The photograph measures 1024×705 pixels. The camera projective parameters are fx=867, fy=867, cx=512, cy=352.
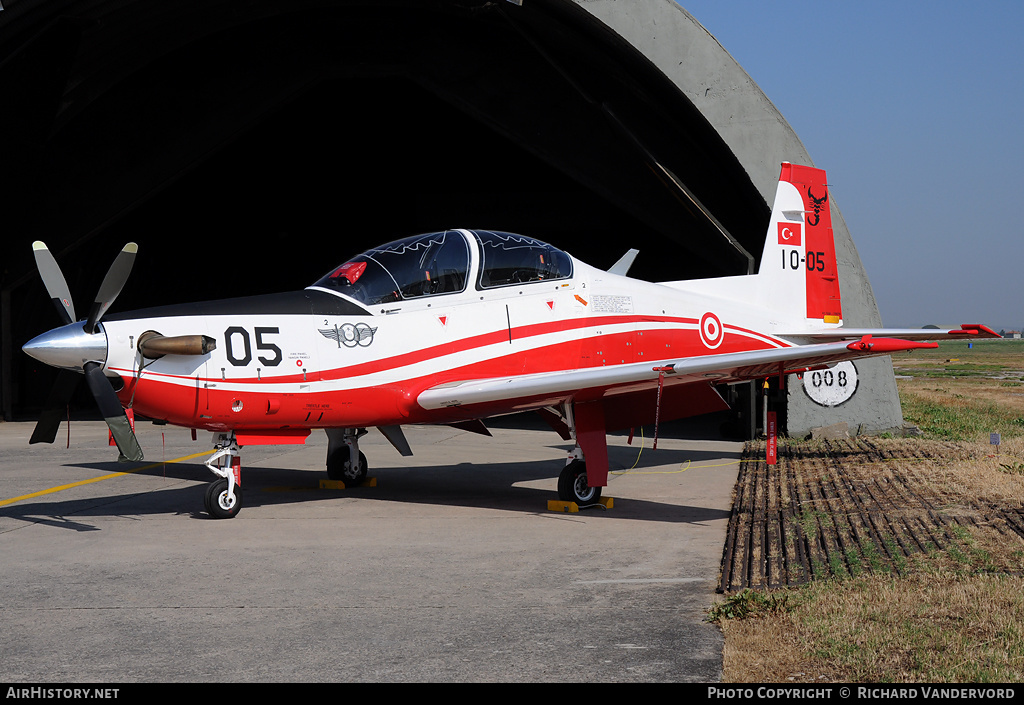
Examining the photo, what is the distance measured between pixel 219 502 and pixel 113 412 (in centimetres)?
158

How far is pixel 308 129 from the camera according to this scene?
917 inches

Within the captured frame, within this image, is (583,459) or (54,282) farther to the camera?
(583,459)

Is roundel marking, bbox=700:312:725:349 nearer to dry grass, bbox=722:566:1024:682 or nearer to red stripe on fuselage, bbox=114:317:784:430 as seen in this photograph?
red stripe on fuselage, bbox=114:317:784:430

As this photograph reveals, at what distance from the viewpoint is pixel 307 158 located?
977 inches

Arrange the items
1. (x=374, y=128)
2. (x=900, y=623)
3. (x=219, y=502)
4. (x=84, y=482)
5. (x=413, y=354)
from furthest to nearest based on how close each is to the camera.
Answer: (x=374, y=128) → (x=84, y=482) → (x=413, y=354) → (x=219, y=502) → (x=900, y=623)

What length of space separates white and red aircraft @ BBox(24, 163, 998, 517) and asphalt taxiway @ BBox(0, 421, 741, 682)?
841 millimetres

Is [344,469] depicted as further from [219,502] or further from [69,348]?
[69,348]

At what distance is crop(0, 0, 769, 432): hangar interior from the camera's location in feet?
51.4

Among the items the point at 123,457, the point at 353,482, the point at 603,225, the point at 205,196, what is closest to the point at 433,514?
the point at 353,482

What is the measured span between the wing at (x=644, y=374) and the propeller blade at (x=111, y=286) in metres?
2.79

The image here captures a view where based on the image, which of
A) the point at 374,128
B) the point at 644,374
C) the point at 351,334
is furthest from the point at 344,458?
the point at 374,128

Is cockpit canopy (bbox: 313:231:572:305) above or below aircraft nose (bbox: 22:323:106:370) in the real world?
above

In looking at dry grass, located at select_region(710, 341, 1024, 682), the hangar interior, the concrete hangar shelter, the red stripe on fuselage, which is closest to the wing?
the red stripe on fuselage

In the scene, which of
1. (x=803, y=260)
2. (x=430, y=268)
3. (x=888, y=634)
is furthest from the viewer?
(x=803, y=260)
